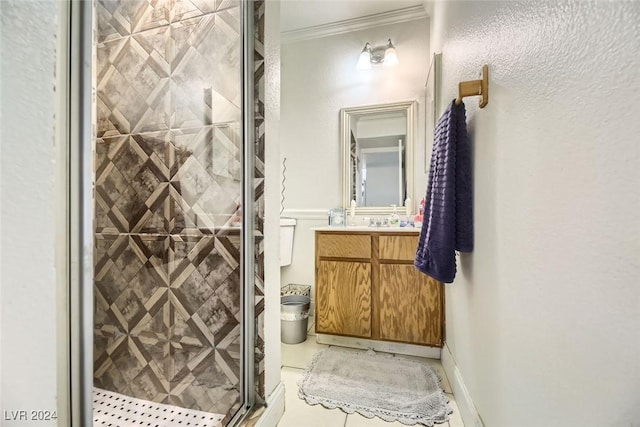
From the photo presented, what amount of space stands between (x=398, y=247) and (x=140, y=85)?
1.66 m

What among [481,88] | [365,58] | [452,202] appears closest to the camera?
[481,88]

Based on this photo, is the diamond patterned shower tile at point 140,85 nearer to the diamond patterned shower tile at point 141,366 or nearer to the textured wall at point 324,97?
the diamond patterned shower tile at point 141,366

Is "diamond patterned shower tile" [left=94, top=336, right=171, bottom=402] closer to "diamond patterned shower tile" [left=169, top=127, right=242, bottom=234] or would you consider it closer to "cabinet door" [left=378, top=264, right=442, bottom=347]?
"diamond patterned shower tile" [left=169, top=127, right=242, bottom=234]

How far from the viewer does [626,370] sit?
0.36 m

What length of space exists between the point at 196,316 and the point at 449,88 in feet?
5.67

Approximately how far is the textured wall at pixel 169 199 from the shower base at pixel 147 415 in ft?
0.11

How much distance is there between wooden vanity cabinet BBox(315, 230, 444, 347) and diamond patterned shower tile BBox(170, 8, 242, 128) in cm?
101

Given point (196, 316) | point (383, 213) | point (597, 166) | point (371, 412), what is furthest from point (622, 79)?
point (383, 213)

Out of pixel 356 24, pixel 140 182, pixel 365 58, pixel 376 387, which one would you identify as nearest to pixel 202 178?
pixel 140 182

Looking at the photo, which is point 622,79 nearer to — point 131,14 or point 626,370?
Answer: point 626,370

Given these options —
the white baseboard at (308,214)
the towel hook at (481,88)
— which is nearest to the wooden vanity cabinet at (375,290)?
the white baseboard at (308,214)

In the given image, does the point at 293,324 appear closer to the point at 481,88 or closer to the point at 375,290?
the point at 375,290

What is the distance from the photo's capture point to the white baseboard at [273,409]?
101 centimetres

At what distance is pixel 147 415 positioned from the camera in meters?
1.15
